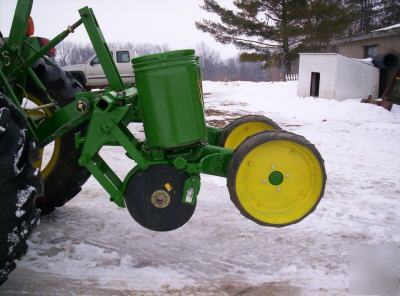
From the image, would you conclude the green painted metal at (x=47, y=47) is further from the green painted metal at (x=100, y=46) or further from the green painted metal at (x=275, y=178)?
the green painted metal at (x=275, y=178)

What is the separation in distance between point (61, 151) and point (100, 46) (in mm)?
1057

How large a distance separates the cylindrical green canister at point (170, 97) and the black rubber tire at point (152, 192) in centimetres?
17

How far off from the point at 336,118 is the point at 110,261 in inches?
297

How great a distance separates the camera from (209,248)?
294cm

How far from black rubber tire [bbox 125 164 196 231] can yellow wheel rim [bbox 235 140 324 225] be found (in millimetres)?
357

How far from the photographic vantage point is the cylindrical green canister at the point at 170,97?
2330mm

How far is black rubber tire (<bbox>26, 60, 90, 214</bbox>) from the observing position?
317cm

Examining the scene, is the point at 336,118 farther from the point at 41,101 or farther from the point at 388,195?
the point at 41,101

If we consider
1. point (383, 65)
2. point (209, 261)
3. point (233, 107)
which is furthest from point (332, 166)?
point (383, 65)

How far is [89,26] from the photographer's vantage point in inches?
96.8

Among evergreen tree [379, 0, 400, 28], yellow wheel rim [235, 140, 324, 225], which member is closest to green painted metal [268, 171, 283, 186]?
yellow wheel rim [235, 140, 324, 225]

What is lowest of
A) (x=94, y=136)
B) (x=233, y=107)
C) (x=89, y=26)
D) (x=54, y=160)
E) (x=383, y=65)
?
(x=233, y=107)

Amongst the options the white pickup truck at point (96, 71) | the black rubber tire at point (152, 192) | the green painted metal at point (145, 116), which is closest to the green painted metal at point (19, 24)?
the green painted metal at point (145, 116)

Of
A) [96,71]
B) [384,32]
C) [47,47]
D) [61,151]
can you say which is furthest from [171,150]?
[96,71]
